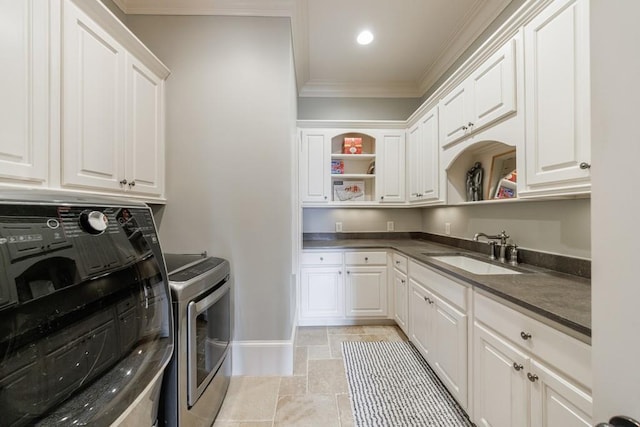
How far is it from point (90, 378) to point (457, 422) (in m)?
1.90

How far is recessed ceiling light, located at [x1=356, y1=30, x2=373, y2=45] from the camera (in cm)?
249

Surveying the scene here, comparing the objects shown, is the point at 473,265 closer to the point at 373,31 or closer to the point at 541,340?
the point at 541,340

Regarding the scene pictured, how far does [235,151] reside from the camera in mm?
2043

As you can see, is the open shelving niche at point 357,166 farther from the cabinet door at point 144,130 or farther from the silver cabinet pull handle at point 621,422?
the silver cabinet pull handle at point 621,422

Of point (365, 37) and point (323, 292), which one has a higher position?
point (365, 37)

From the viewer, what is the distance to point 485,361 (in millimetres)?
1354

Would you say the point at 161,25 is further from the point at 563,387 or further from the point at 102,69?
the point at 563,387

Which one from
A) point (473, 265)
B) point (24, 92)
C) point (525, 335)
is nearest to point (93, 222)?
point (24, 92)

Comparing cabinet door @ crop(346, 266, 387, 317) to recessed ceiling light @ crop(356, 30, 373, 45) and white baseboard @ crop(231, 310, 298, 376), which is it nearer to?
white baseboard @ crop(231, 310, 298, 376)

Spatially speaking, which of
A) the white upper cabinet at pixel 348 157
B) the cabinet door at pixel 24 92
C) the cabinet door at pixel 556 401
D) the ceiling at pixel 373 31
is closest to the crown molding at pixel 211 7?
the ceiling at pixel 373 31

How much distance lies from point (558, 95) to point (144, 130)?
2.40 metres

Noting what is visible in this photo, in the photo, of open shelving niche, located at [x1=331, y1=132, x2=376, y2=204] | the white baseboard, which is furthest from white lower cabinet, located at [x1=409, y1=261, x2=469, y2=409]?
open shelving niche, located at [x1=331, y1=132, x2=376, y2=204]

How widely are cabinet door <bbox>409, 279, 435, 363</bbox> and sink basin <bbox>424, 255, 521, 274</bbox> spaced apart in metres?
0.32

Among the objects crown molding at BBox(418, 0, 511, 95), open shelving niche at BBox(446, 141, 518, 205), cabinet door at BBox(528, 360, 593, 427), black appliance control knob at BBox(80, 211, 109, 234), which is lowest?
cabinet door at BBox(528, 360, 593, 427)
